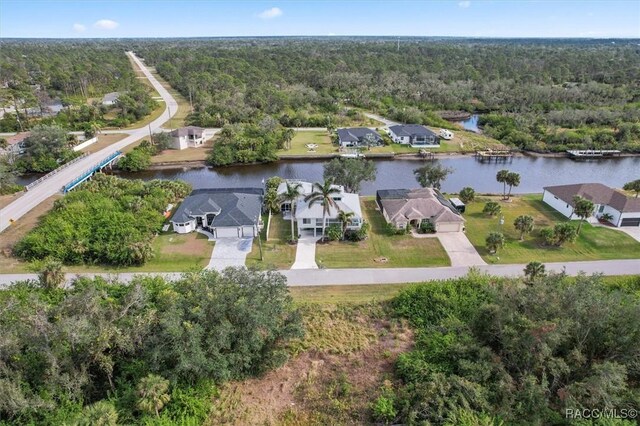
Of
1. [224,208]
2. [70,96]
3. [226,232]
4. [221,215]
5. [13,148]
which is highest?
[70,96]

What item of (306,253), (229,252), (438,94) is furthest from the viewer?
(438,94)

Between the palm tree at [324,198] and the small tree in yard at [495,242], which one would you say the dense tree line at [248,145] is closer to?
the palm tree at [324,198]

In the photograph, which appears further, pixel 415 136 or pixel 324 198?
pixel 415 136

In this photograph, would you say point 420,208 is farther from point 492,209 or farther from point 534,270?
point 534,270

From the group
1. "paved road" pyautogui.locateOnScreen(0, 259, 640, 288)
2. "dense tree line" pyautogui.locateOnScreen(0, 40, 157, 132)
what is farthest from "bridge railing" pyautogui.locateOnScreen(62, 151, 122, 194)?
"paved road" pyautogui.locateOnScreen(0, 259, 640, 288)

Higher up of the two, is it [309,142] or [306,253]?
[309,142]

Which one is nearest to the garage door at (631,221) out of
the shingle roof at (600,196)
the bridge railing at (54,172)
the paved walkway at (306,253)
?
the shingle roof at (600,196)

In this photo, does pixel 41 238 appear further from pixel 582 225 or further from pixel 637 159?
pixel 637 159

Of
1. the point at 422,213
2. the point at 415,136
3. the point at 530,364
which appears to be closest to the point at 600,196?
the point at 422,213
